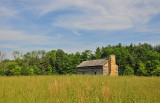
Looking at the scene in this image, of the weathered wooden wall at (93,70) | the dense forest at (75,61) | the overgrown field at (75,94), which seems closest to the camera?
the overgrown field at (75,94)

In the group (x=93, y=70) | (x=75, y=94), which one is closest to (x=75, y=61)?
(x=93, y=70)

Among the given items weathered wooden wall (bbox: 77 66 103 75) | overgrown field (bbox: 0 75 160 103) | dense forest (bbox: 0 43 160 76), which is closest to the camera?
overgrown field (bbox: 0 75 160 103)

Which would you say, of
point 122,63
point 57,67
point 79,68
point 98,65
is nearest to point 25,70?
point 57,67

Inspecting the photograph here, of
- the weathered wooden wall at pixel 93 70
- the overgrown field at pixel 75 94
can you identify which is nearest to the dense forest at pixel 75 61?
the weathered wooden wall at pixel 93 70

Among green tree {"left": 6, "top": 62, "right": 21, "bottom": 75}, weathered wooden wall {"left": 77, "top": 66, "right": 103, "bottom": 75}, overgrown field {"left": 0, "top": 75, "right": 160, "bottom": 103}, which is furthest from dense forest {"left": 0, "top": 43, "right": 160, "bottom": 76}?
overgrown field {"left": 0, "top": 75, "right": 160, "bottom": 103}

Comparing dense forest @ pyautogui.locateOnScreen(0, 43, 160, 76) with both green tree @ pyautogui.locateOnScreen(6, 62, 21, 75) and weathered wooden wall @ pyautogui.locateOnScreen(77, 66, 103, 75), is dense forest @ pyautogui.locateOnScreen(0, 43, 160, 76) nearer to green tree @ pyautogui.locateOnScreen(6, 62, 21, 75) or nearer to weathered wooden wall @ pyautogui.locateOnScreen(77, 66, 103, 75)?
green tree @ pyautogui.locateOnScreen(6, 62, 21, 75)

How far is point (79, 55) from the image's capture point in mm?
50281

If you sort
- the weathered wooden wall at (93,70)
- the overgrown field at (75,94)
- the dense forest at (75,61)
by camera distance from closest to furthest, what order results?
the overgrown field at (75,94) → the weathered wooden wall at (93,70) → the dense forest at (75,61)

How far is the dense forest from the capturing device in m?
41.4

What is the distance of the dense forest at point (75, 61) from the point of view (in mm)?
41406

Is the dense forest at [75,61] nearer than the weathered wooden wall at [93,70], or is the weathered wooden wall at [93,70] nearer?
the weathered wooden wall at [93,70]

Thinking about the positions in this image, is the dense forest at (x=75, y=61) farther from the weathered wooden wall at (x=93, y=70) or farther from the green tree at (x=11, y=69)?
the weathered wooden wall at (x=93, y=70)

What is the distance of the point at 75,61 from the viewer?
158ft

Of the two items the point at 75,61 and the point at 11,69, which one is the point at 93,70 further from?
the point at 11,69
